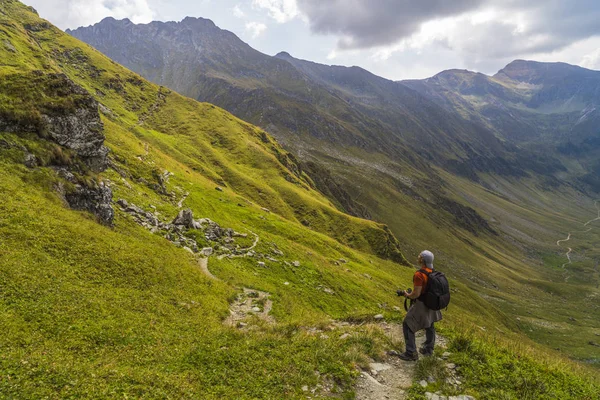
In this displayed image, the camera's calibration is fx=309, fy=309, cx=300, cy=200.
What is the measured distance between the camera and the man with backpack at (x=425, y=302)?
1273cm

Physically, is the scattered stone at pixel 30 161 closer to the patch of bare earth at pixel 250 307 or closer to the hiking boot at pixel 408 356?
the patch of bare earth at pixel 250 307

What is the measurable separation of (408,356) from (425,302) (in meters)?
2.80

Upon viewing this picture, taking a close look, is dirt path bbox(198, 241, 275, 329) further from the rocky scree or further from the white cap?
the white cap

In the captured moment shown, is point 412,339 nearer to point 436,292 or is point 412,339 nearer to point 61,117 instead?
point 436,292

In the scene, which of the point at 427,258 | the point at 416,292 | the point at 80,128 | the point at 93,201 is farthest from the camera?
the point at 80,128

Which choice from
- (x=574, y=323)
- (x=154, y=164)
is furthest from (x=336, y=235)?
(x=574, y=323)

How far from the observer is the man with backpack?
501 inches

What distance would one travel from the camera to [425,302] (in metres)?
13.0

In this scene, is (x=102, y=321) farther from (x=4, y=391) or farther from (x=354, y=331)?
(x=354, y=331)

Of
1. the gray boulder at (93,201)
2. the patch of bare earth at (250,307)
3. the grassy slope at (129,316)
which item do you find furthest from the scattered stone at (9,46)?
the patch of bare earth at (250,307)

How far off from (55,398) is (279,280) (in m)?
28.5

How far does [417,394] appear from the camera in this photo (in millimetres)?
11617

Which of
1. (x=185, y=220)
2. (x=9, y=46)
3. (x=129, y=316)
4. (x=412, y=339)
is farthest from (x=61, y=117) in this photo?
(x=9, y=46)

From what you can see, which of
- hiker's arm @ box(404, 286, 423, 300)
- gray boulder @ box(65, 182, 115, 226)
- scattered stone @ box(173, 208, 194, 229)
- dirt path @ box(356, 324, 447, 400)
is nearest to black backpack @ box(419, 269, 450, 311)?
hiker's arm @ box(404, 286, 423, 300)
